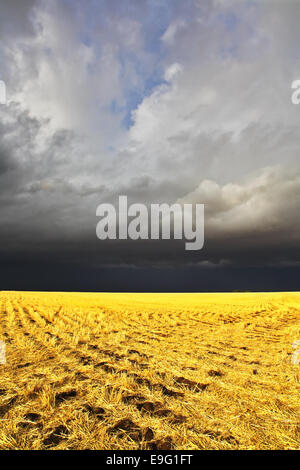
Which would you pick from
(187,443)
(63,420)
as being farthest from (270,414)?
(63,420)

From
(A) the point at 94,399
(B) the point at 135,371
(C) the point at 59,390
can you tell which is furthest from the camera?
(B) the point at 135,371

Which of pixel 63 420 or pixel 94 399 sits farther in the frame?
pixel 94 399

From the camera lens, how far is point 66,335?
965 cm

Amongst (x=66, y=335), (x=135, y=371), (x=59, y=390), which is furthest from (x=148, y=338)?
(x=59, y=390)

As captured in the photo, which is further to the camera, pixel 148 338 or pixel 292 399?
pixel 148 338

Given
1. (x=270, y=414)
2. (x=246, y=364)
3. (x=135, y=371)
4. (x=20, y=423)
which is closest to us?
(x=20, y=423)

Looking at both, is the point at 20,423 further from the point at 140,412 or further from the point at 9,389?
the point at 140,412

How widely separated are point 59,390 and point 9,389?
3.29 ft

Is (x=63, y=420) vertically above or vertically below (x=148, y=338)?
above

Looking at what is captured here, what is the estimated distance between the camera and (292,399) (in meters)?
4.70

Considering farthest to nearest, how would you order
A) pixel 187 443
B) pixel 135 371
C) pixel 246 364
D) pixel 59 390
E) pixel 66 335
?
pixel 66 335, pixel 246 364, pixel 135 371, pixel 59 390, pixel 187 443

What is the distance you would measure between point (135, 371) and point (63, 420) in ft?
7.89
